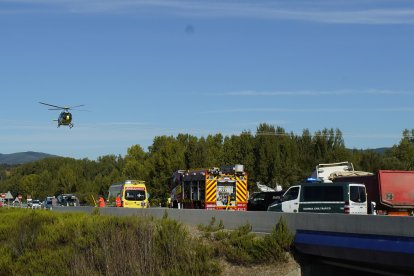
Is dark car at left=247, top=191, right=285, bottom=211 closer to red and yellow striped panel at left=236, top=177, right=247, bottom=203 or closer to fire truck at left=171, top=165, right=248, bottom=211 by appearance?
red and yellow striped panel at left=236, top=177, right=247, bottom=203

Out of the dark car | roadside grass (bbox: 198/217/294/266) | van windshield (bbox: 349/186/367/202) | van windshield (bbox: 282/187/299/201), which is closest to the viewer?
roadside grass (bbox: 198/217/294/266)

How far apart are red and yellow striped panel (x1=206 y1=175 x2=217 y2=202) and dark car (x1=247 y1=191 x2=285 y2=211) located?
8.13 ft

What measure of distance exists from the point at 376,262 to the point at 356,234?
1.63 meters

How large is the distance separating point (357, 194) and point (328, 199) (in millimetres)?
1353

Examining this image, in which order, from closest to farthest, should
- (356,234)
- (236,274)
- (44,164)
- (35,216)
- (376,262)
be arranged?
(376,262) → (356,234) → (236,274) → (35,216) → (44,164)

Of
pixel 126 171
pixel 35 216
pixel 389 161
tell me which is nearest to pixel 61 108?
pixel 35 216

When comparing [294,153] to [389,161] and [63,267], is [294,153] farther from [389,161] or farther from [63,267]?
[63,267]

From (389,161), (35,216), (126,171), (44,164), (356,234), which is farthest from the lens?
(44,164)

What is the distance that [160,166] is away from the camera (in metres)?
88.9

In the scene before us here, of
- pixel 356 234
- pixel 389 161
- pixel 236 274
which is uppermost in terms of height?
pixel 389 161

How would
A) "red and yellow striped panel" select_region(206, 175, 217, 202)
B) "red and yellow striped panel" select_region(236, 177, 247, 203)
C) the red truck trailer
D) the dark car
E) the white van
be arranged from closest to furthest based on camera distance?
the white van, the red truck trailer, the dark car, "red and yellow striped panel" select_region(206, 175, 217, 202), "red and yellow striped panel" select_region(236, 177, 247, 203)

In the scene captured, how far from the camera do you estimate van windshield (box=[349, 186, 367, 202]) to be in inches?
1069

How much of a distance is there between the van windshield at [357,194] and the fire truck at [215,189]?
1218cm

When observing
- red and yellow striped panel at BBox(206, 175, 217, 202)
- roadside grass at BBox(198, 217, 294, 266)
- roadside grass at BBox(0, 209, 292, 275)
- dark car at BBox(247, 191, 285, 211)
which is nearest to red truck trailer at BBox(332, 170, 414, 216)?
dark car at BBox(247, 191, 285, 211)
